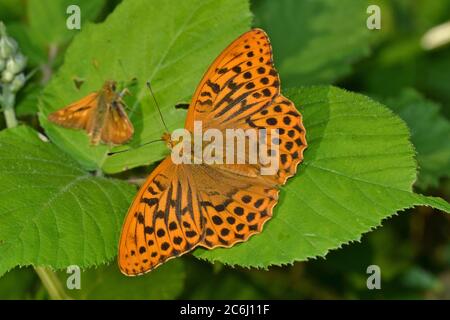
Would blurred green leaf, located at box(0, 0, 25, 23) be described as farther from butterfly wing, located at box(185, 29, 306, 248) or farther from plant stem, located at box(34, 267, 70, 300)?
butterfly wing, located at box(185, 29, 306, 248)

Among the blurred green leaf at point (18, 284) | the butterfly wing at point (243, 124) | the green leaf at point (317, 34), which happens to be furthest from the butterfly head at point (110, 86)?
the green leaf at point (317, 34)

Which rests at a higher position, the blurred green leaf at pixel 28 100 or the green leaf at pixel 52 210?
the blurred green leaf at pixel 28 100

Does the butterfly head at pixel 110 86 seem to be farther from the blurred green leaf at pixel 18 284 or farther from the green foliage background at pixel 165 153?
the blurred green leaf at pixel 18 284

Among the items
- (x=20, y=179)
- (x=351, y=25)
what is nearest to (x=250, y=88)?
(x=20, y=179)

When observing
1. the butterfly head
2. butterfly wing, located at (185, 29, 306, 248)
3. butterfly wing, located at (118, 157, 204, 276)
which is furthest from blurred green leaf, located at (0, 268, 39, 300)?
butterfly wing, located at (185, 29, 306, 248)

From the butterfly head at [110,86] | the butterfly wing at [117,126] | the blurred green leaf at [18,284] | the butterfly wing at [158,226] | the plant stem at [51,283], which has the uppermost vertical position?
the butterfly head at [110,86]

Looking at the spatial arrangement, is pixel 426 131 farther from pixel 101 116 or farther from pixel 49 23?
pixel 49 23
